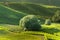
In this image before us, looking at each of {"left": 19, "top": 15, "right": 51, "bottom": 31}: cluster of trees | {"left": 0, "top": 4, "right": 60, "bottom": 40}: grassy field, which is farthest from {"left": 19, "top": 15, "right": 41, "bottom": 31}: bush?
{"left": 0, "top": 4, "right": 60, "bottom": 40}: grassy field

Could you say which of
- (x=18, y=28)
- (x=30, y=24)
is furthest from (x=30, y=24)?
(x=18, y=28)

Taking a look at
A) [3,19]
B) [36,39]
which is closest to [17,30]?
[36,39]

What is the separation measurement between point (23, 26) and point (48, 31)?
8731 mm

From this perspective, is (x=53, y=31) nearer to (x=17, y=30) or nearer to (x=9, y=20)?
(x=17, y=30)

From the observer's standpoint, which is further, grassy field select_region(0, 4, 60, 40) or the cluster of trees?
the cluster of trees

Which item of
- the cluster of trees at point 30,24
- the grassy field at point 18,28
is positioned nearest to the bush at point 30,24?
the cluster of trees at point 30,24

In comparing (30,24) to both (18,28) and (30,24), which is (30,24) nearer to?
(30,24)

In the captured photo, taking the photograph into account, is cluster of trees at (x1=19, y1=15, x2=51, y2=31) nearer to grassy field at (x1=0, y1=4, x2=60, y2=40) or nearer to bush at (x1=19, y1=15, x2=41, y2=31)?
bush at (x1=19, y1=15, x2=41, y2=31)

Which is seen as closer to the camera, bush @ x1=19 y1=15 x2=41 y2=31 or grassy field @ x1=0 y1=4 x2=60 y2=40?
grassy field @ x1=0 y1=4 x2=60 y2=40

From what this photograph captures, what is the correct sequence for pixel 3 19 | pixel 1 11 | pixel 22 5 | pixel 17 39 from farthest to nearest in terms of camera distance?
pixel 22 5 → pixel 1 11 → pixel 3 19 → pixel 17 39

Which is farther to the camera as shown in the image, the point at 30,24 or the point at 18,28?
the point at 18,28

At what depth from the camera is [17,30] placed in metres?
70.5

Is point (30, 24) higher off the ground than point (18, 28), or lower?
higher

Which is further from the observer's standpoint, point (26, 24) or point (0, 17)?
point (0, 17)
